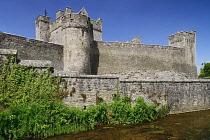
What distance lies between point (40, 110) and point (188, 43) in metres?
19.4

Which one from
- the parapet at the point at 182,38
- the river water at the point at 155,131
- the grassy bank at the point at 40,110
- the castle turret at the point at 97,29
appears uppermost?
the castle turret at the point at 97,29

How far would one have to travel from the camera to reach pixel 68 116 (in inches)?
336

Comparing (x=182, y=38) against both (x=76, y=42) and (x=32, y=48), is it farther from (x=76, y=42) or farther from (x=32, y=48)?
(x=32, y=48)

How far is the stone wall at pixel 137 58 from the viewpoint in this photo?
57.2 ft

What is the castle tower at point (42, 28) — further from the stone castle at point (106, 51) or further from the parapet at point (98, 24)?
the parapet at point (98, 24)

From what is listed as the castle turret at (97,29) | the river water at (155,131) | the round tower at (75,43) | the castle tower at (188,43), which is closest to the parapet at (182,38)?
the castle tower at (188,43)

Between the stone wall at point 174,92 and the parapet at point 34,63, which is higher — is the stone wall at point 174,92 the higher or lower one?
the lower one

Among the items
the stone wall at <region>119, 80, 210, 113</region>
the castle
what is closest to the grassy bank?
the castle

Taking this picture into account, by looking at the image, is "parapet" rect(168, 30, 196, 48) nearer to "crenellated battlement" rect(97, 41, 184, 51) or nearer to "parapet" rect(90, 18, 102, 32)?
"crenellated battlement" rect(97, 41, 184, 51)

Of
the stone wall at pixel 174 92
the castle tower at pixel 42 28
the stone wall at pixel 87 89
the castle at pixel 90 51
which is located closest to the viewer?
the stone wall at pixel 87 89

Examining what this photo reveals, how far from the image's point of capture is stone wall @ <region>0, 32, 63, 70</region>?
11.8 meters

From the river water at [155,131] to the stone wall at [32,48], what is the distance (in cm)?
646

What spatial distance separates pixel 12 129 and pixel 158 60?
1604 centimetres

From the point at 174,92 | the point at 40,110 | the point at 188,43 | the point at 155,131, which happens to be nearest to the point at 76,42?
the point at 40,110
